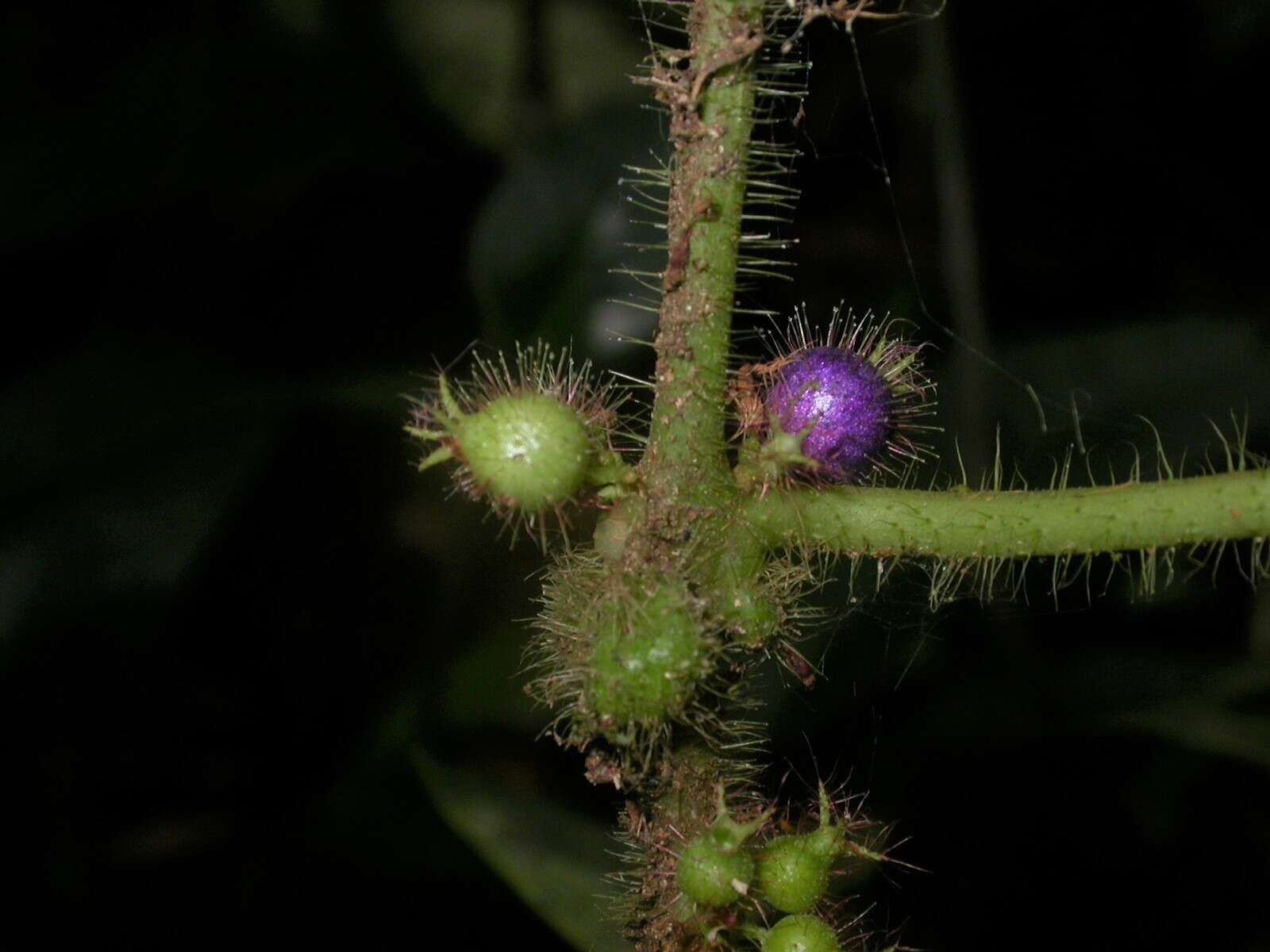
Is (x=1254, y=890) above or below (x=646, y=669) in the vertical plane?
above

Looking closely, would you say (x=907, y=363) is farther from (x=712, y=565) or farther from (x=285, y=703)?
(x=285, y=703)

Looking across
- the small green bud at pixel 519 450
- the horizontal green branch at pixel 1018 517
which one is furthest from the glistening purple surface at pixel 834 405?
the small green bud at pixel 519 450

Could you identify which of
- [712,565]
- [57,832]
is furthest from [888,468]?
[57,832]

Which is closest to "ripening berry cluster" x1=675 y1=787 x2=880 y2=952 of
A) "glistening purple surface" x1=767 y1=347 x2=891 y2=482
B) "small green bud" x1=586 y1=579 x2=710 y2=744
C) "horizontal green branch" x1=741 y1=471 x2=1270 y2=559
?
"small green bud" x1=586 y1=579 x2=710 y2=744

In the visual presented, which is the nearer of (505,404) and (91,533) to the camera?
(505,404)

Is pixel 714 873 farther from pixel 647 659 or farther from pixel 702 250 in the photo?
pixel 702 250

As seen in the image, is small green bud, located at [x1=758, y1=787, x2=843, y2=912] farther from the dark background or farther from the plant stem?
the dark background

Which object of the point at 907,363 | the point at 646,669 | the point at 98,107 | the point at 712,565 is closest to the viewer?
the point at 646,669
